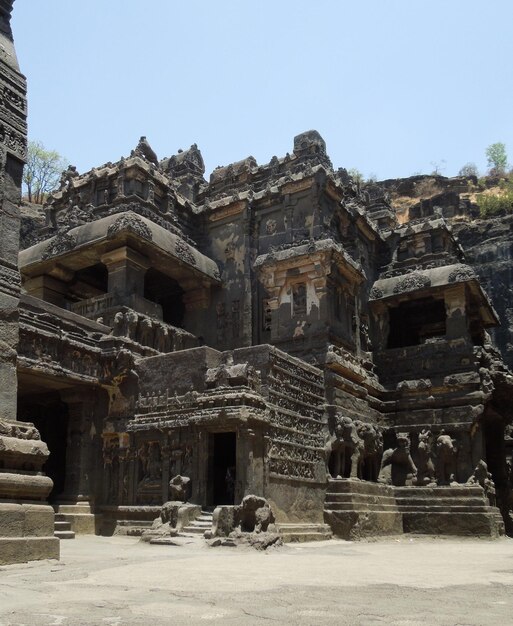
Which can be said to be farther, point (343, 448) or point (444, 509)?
point (444, 509)

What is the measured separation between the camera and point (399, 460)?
1972 cm

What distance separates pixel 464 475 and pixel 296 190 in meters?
9.71

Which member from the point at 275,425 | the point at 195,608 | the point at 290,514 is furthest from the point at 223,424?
the point at 195,608

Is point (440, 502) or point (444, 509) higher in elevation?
point (440, 502)

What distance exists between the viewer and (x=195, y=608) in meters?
4.45

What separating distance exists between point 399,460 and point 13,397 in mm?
14981

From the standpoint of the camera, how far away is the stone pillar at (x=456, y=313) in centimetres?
2038

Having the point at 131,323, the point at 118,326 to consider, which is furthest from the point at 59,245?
the point at 131,323

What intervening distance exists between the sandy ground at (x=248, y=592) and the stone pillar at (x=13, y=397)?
321 mm

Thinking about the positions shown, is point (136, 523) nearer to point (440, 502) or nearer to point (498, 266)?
point (440, 502)

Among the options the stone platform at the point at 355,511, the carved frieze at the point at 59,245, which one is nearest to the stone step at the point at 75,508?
the stone platform at the point at 355,511

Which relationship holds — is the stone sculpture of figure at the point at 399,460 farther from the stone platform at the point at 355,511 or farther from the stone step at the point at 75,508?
the stone step at the point at 75,508

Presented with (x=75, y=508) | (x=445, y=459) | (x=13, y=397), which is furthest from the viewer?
(x=445, y=459)

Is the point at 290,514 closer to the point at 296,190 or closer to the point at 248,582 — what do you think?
the point at 248,582
